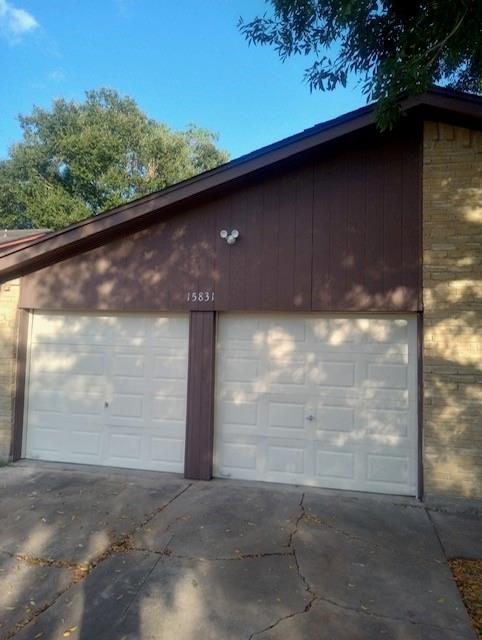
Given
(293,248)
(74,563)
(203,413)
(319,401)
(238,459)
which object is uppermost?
(293,248)

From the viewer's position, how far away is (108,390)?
282 inches

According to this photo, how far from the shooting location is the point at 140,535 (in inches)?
187

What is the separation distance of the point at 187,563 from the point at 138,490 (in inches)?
80.1

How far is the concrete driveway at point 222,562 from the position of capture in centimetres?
337

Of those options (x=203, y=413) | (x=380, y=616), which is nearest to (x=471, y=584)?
(x=380, y=616)

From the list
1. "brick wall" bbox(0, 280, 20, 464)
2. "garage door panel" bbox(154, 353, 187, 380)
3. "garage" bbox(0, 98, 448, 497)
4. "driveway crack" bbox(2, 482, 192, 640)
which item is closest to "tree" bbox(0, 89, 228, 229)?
"brick wall" bbox(0, 280, 20, 464)

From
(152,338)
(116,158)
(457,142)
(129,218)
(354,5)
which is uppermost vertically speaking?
(116,158)

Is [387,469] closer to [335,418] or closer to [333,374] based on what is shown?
[335,418]

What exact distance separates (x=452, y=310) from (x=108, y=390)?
4.89 m

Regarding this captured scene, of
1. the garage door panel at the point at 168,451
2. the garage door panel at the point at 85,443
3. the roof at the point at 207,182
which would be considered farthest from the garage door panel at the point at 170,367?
the roof at the point at 207,182

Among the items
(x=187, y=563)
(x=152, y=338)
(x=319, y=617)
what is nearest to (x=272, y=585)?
(x=319, y=617)

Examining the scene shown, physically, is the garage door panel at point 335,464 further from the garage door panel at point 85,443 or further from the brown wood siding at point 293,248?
the garage door panel at point 85,443

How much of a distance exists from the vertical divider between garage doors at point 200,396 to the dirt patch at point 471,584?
3.29 m

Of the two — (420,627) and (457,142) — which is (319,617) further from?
(457,142)
